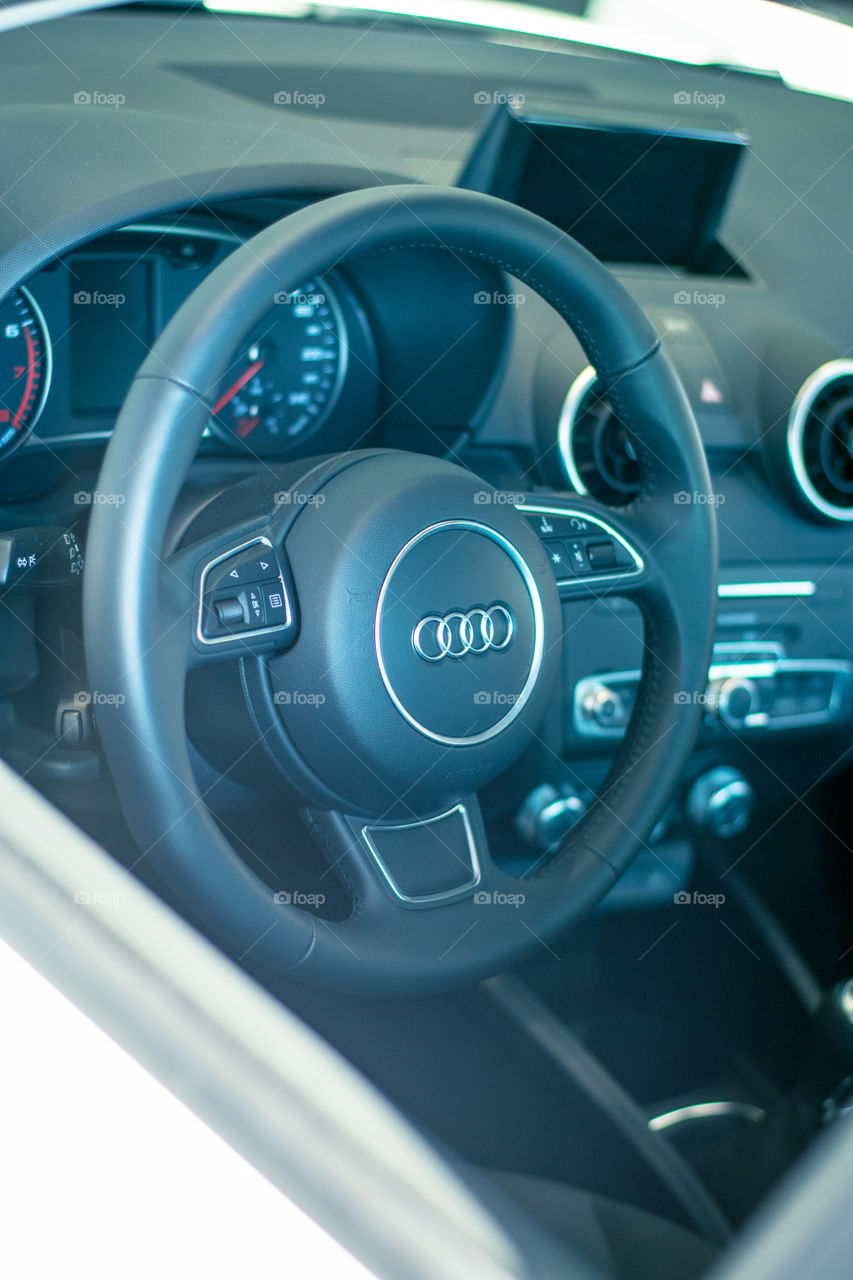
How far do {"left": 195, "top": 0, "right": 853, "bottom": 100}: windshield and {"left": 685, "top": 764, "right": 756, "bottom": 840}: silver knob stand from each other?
1.15 m

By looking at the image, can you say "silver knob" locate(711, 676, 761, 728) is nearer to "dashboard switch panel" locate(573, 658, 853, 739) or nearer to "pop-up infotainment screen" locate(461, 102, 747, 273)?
"dashboard switch panel" locate(573, 658, 853, 739)

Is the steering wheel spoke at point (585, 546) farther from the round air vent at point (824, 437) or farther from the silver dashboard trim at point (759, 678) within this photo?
the round air vent at point (824, 437)

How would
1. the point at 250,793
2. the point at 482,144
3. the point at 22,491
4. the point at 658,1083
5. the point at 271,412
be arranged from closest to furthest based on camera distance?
the point at 250,793 → the point at 22,491 → the point at 271,412 → the point at 482,144 → the point at 658,1083

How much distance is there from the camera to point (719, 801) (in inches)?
64.0

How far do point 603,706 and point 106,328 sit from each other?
29.5 inches

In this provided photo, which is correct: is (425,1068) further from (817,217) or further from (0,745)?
(817,217)

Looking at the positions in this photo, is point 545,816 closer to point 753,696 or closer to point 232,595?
point 753,696

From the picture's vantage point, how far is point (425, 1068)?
1395 millimetres

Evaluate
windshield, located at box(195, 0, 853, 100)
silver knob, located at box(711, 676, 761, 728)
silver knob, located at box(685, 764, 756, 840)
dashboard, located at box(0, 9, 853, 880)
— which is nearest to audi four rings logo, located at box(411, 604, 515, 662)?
dashboard, located at box(0, 9, 853, 880)

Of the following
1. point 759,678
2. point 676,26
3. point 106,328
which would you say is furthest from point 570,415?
point 676,26

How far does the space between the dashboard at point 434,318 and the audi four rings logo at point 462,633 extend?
26 cm

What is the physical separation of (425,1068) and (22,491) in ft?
2.66

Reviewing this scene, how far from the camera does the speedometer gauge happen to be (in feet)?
4.32

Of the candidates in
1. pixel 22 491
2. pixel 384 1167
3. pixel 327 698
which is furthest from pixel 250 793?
pixel 384 1167
